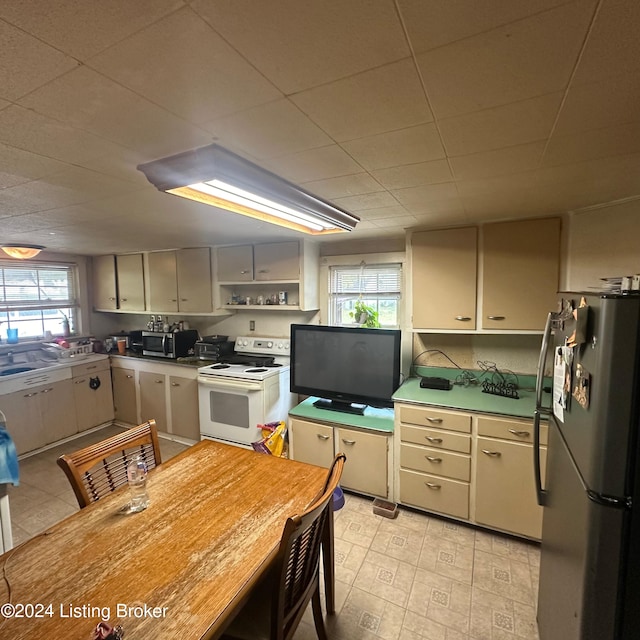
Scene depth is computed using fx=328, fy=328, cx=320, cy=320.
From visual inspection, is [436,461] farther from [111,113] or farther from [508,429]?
[111,113]

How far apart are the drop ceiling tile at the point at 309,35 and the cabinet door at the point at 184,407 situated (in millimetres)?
3379

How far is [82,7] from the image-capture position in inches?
23.0

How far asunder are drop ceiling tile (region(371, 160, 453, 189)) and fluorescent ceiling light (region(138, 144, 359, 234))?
402 millimetres

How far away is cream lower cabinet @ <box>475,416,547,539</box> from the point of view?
6.98 ft

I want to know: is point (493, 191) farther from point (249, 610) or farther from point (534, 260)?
point (249, 610)

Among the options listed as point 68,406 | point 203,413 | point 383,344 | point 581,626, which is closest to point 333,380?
point 383,344

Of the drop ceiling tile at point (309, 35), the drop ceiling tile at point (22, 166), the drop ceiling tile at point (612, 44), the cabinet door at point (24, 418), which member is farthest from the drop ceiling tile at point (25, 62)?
the cabinet door at point (24, 418)

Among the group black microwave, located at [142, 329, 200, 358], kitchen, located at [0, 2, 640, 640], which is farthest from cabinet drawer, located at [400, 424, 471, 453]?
black microwave, located at [142, 329, 200, 358]

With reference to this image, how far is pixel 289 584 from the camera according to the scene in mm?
1187

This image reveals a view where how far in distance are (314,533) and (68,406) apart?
387 cm

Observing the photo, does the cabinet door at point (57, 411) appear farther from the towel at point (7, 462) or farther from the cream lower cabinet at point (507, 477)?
the cream lower cabinet at point (507, 477)

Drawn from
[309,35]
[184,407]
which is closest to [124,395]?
[184,407]

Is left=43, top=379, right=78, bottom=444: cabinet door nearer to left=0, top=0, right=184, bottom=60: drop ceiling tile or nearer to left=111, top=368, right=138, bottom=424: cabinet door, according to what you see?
left=111, top=368, right=138, bottom=424: cabinet door

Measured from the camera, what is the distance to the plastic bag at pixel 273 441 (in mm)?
2830
